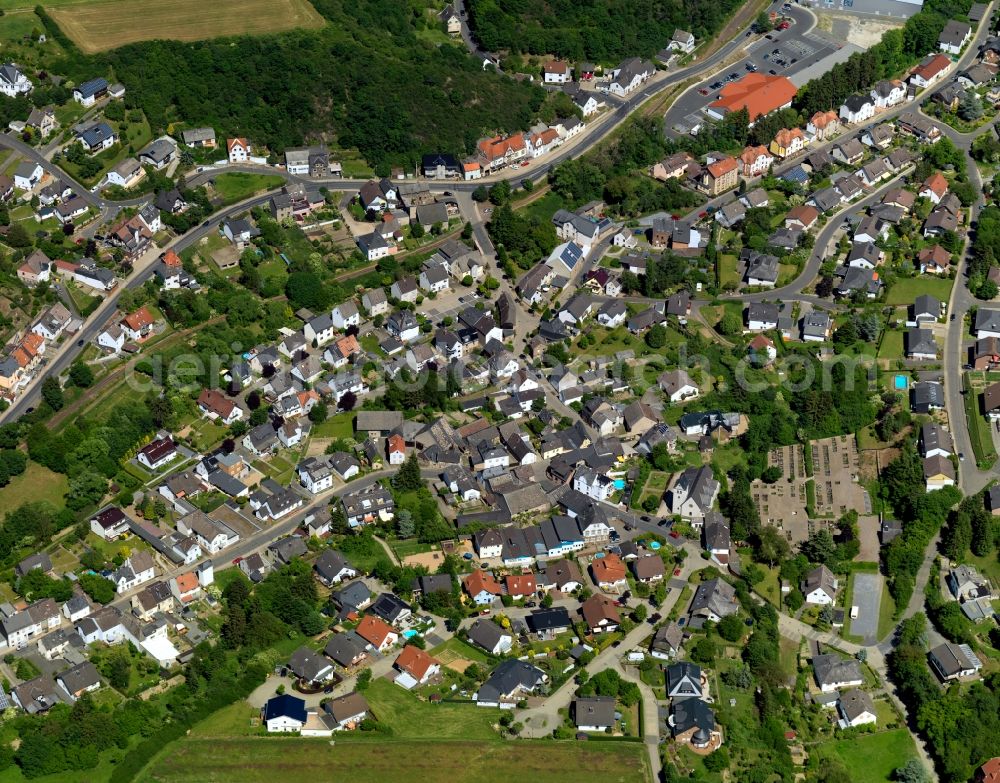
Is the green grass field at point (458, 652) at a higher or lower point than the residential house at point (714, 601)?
lower

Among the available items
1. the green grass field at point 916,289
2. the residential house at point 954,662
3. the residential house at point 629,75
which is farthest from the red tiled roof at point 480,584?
the residential house at point 629,75

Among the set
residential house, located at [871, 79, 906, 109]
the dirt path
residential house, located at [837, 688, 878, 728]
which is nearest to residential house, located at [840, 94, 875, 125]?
residential house, located at [871, 79, 906, 109]

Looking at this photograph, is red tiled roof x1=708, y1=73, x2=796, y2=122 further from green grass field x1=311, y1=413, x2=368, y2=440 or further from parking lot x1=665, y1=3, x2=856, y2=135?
green grass field x1=311, y1=413, x2=368, y2=440

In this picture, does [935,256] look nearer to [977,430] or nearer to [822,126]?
[977,430]

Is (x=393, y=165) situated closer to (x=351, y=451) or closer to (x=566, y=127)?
(x=566, y=127)

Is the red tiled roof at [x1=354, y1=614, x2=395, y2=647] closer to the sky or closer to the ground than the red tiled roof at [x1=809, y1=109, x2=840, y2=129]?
closer to the ground

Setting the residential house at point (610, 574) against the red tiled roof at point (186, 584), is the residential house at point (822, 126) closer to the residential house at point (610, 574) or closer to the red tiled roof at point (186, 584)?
the residential house at point (610, 574)

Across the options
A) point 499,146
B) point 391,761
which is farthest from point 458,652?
point 499,146
